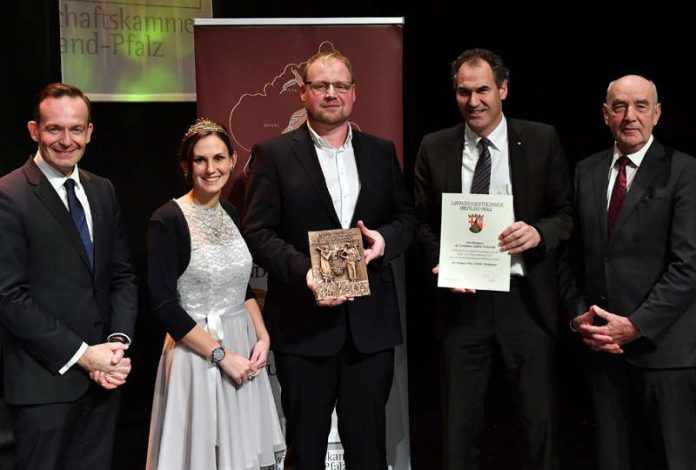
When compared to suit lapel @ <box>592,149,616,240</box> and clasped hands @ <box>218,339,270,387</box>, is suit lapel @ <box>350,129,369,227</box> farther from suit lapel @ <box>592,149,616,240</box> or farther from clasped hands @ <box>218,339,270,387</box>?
suit lapel @ <box>592,149,616,240</box>

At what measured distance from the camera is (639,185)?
3100mm

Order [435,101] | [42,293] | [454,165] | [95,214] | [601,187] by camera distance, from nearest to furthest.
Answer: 1. [42,293]
2. [95,214]
3. [601,187]
4. [454,165]
5. [435,101]

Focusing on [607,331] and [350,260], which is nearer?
[350,260]

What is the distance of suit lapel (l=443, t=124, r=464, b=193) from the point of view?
3295 millimetres

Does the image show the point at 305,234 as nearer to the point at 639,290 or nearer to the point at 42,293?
the point at 42,293

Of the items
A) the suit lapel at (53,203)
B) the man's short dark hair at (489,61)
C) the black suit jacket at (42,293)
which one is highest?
the man's short dark hair at (489,61)

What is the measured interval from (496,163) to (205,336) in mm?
1359

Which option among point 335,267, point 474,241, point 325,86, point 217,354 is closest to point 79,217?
point 217,354

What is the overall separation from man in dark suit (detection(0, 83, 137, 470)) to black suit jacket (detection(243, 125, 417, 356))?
1.91 feet

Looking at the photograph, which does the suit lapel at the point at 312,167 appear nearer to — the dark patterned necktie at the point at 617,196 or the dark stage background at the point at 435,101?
the dark patterned necktie at the point at 617,196

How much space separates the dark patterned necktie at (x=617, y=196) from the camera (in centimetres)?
314

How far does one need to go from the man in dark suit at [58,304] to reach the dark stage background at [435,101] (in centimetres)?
197

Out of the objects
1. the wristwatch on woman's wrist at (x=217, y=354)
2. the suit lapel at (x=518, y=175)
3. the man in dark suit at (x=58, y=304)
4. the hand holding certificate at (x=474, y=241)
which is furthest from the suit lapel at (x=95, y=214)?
the suit lapel at (x=518, y=175)

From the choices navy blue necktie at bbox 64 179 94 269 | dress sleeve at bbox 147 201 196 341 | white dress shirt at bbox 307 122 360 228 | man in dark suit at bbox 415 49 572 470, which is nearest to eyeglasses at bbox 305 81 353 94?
white dress shirt at bbox 307 122 360 228
